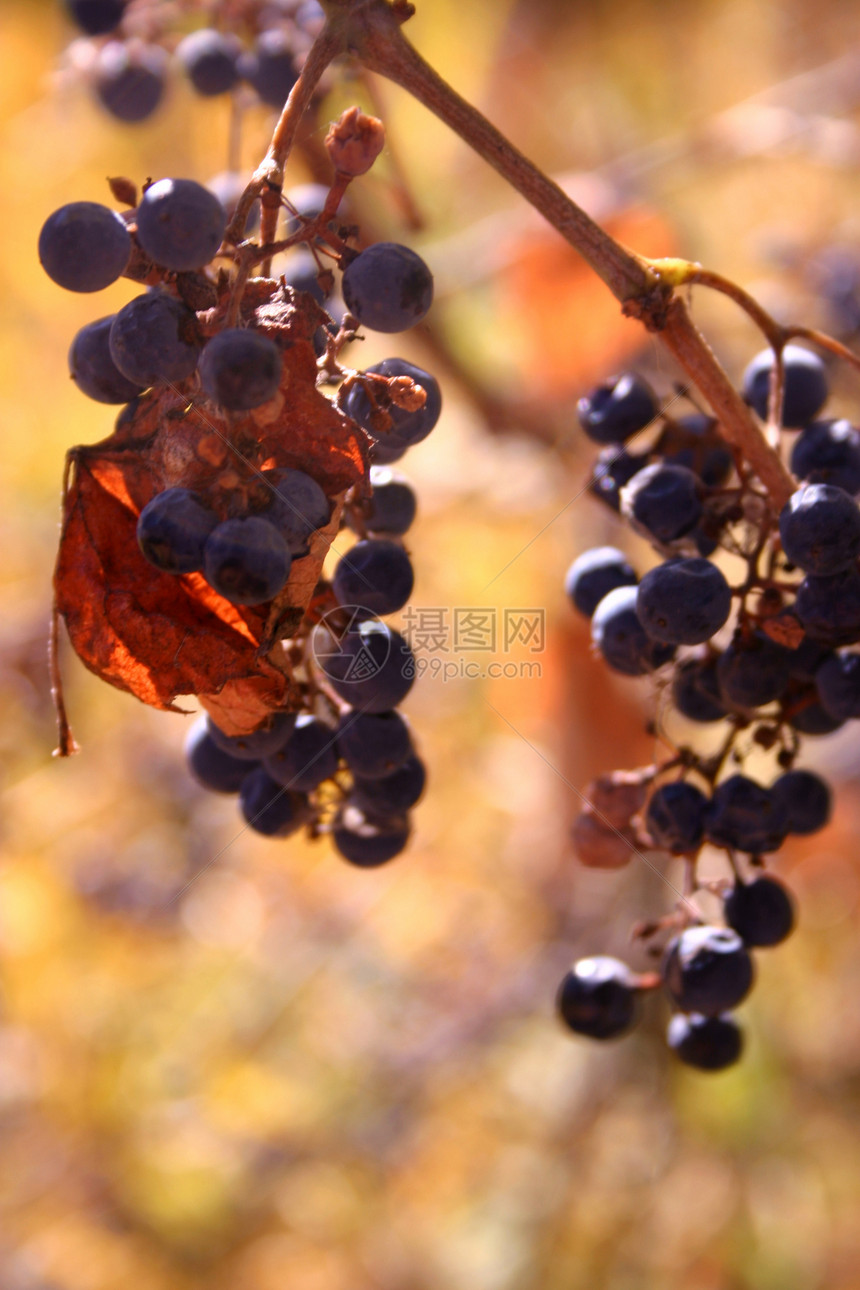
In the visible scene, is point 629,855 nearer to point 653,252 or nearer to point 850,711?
point 850,711

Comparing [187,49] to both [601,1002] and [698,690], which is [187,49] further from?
[601,1002]

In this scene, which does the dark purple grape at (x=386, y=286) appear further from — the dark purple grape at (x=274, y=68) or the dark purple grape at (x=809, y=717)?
the dark purple grape at (x=274, y=68)

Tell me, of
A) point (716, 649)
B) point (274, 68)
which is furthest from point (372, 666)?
point (274, 68)

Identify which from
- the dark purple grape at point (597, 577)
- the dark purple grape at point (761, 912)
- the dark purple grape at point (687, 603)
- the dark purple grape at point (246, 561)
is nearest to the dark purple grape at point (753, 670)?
the dark purple grape at point (687, 603)

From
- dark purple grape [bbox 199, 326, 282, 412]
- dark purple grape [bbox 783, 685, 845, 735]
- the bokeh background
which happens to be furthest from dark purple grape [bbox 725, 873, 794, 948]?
the bokeh background

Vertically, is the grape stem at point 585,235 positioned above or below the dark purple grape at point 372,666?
above

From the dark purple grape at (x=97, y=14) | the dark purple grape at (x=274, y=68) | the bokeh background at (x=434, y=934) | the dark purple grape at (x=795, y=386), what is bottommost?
the bokeh background at (x=434, y=934)
